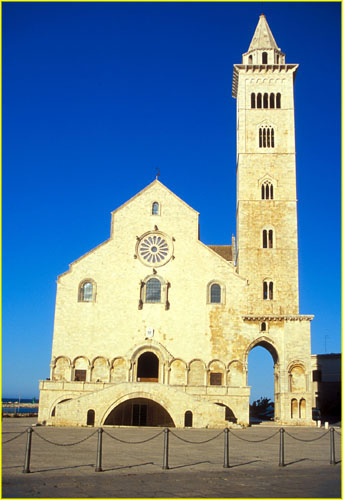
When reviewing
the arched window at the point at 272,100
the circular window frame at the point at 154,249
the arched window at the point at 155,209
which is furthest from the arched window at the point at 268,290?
the arched window at the point at 272,100

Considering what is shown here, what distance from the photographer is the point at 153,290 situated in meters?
42.0

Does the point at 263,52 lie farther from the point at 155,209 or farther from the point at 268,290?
the point at 268,290

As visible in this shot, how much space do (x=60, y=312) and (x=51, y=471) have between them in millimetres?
26276

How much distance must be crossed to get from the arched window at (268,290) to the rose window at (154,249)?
8.07 m

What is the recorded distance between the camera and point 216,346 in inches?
1593

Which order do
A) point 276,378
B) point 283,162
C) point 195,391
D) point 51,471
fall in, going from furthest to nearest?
point 283,162, point 276,378, point 195,391, point 51,471

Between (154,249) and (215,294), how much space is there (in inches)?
236

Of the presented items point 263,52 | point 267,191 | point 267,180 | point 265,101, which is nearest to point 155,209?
point 267,191

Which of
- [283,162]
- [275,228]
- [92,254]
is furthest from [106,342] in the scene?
[283,162]

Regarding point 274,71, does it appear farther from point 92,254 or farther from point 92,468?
point 92,468

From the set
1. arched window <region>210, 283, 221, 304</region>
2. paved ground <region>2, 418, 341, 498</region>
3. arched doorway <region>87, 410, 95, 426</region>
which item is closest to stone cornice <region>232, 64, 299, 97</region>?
arched window <region>210, 283, 221, 304</region>

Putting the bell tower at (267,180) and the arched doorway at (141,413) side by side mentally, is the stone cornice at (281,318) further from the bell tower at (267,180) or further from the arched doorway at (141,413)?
the arched doorway at (141,413)

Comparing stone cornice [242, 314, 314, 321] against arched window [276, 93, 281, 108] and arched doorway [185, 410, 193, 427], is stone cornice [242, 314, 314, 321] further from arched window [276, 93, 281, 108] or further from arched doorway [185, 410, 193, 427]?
arched window [276, 93, 281, 108]

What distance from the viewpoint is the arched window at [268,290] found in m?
42.7
